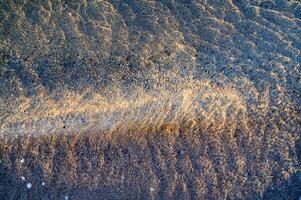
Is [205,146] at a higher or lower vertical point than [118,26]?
lower

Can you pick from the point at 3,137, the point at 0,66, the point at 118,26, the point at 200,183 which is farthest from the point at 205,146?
the point at 0,66

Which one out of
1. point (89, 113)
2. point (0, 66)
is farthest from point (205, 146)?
point (0, 66)

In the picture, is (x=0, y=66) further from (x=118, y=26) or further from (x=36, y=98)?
(x=118, y=26)

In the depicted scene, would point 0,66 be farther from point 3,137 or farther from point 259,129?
point 259,129

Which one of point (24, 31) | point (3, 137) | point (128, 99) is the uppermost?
point (24, 31)

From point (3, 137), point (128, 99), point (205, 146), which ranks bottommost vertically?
point (3, 137)

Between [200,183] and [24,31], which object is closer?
[200,183]
